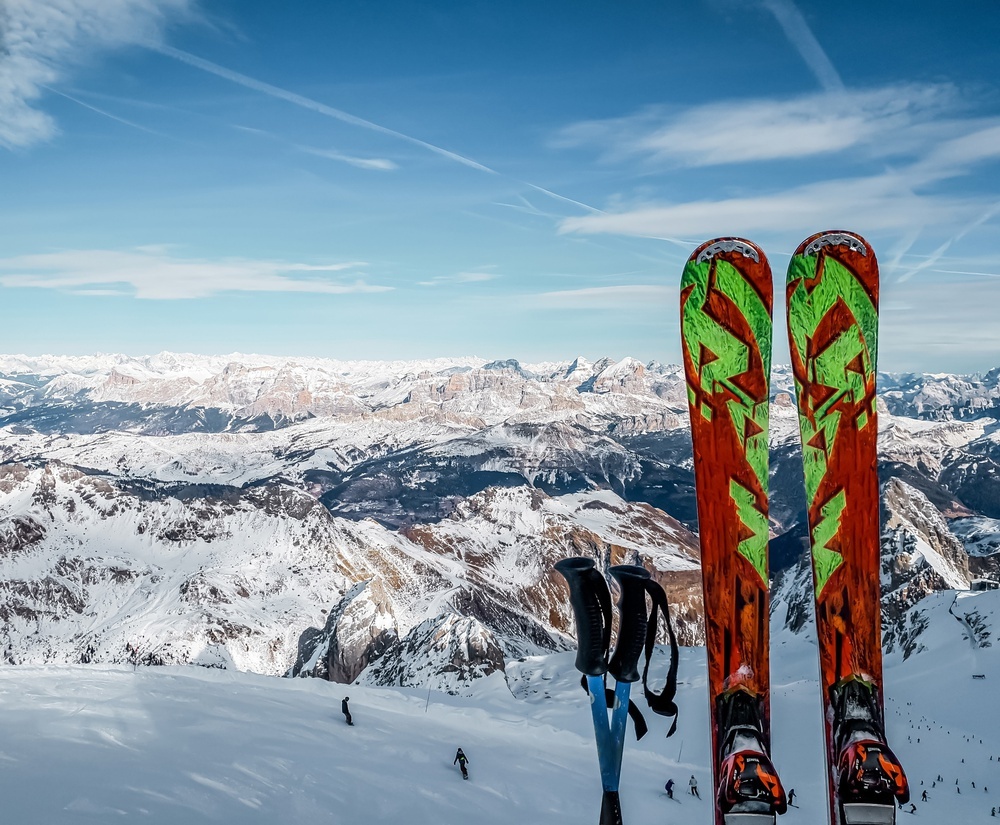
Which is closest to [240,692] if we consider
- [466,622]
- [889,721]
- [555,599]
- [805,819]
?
[805,819]

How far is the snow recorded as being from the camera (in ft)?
45.9

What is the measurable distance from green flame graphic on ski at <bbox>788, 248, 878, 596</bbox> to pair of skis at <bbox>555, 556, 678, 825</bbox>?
289cm

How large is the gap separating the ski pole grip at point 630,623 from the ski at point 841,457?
263cm

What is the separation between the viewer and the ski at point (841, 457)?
32.7ft

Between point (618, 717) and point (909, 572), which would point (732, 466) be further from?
point (909, 572)

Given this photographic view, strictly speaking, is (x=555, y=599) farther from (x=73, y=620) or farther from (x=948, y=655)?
(x=948, y=655)

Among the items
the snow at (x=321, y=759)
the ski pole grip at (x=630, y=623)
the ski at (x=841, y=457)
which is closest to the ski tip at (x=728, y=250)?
the ski at (x=841, y=457)

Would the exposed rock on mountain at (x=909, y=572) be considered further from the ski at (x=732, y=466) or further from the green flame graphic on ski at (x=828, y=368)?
the ski at (x=732, y=466)

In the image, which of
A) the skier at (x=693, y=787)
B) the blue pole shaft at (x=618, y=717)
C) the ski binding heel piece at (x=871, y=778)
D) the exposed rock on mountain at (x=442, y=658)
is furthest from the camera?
the exposed rock on mountain at (x=442, y=658)

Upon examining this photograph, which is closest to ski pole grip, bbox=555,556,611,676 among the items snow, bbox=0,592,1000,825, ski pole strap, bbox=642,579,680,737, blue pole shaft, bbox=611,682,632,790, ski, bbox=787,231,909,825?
blue pole shaft, bbox=611,682,632,790

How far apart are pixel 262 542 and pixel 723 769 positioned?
7152 inches

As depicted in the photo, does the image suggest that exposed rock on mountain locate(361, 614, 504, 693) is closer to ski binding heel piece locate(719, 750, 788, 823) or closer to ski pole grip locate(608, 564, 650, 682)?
ski pole grip locate(608, 564, 650, 682)

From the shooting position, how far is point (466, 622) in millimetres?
102750

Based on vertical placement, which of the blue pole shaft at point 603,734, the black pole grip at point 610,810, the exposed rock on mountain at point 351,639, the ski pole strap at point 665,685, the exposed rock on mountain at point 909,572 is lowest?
the exposed rock on mountain at point 351,639
